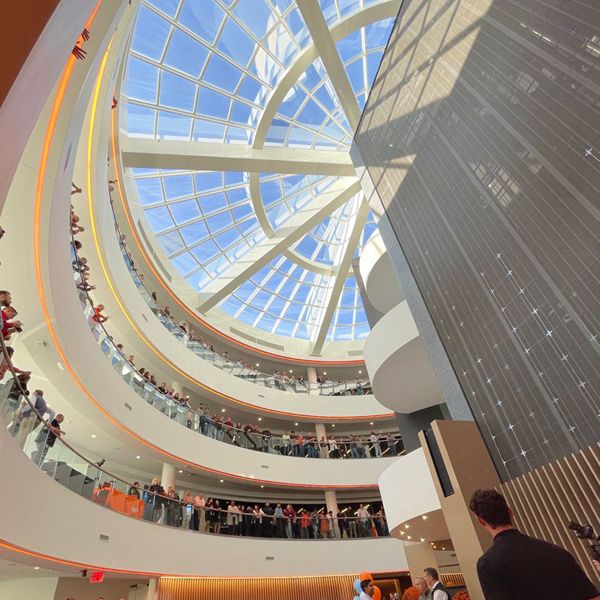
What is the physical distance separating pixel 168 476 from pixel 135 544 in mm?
4576

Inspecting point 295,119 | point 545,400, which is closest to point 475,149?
point 545,400

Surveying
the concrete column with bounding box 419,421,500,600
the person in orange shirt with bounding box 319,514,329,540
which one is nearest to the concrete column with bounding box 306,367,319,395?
the person in orange shirt with bounding box 319,514,329,540

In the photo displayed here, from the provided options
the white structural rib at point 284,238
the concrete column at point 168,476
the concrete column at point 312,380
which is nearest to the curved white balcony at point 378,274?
the white structural rib at point 284,238

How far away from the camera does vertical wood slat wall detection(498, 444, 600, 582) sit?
5.05 meters

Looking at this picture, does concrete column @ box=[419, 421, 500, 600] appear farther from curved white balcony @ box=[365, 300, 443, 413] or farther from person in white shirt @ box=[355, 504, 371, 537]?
person in white shirt @ box=[355, 504, 371, 537]

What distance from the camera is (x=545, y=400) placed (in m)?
6.02

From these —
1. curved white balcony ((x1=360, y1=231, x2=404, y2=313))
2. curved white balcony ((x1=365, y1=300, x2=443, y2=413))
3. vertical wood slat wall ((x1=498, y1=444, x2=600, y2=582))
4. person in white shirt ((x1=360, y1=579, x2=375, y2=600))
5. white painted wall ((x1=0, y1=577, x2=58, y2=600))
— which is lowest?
person in white shirt ((x1=360, y1=579, x2=375, y2=600))

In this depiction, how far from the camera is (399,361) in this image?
10547mm

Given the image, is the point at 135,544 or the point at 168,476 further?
the point at 168,476

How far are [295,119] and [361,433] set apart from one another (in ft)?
59.9

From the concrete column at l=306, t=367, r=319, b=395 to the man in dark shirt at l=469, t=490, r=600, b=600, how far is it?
74.0ft

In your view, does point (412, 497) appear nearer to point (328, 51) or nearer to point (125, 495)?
point (125, 495)

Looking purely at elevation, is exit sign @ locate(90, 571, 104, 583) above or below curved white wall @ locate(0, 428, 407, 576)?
below

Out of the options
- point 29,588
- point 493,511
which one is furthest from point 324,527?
point 493,511
